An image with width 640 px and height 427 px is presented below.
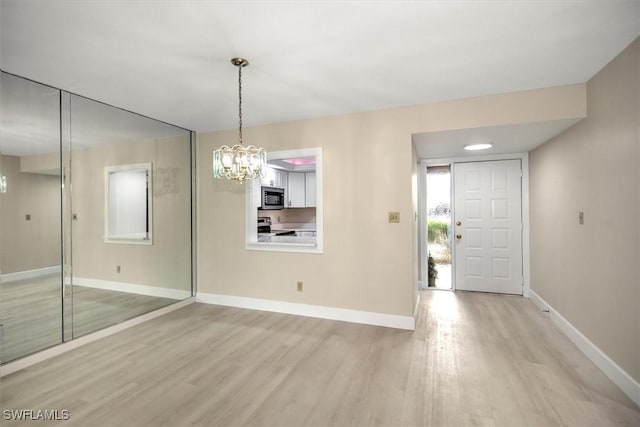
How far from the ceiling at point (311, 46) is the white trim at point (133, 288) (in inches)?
74.8

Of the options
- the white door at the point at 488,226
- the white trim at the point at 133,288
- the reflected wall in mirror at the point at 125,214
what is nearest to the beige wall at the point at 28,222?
the reflected wall in mirror at the point at 125,214

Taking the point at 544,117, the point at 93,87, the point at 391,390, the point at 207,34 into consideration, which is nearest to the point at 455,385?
the point at 391,390

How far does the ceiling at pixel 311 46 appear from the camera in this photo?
5.87 feet

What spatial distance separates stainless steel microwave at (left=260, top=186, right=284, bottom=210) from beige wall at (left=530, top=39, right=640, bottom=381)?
4663 mm

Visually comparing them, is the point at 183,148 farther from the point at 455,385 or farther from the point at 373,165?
the point at 455,385

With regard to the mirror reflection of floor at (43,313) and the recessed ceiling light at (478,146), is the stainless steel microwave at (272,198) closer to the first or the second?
the mirror reflection of floor at (43,313)

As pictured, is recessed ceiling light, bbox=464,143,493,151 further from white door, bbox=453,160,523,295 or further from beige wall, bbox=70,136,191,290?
beige wall, bbox=70,136,191,290

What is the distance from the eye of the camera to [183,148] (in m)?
4.32

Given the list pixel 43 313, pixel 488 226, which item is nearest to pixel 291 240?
pixel 43 313

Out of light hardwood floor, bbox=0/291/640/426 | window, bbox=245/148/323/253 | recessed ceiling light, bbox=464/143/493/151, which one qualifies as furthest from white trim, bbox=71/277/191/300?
recessed ceiling light, bbox=464/143/493/151

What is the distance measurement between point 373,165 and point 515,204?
8.86ft

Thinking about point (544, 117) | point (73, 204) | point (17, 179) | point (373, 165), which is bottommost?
point (73, 204)

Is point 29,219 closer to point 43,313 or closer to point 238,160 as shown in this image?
point 43,313

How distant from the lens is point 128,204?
3650 mm
